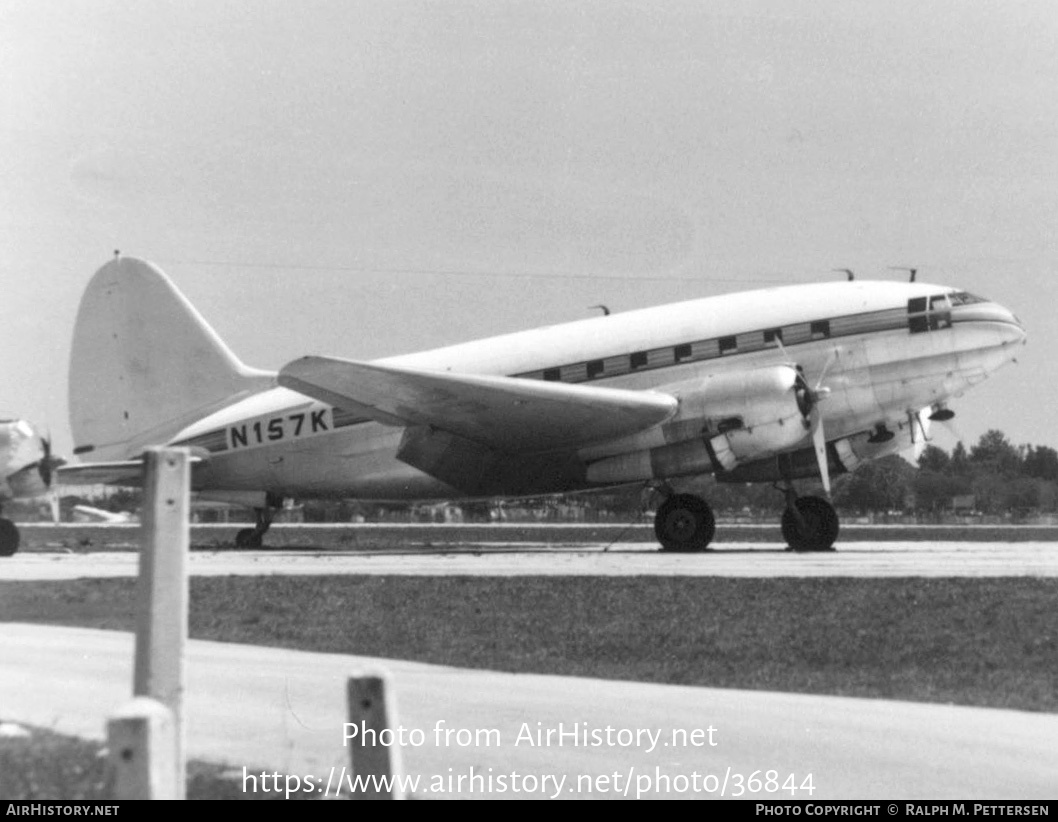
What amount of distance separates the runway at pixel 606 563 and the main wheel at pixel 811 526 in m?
0.36

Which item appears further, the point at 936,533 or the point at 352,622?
the point at 936,533

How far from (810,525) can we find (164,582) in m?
20.4

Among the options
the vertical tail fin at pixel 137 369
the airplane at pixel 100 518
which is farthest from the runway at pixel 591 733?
the airplane at pixel 100 518

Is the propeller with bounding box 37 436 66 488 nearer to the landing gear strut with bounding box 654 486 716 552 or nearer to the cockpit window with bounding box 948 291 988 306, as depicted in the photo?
the landing gear strut with bounding box 654 486 716 552

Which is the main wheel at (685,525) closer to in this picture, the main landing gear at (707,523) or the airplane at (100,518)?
the main landing gear at (707,523)

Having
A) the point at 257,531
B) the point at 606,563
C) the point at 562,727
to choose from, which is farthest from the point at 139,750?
the point at 257,531

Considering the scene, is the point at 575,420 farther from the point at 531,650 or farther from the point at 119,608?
the point at 531,650

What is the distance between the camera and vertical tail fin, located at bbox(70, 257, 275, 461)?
98.9ft

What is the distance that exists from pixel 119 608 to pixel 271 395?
13893 millimetres

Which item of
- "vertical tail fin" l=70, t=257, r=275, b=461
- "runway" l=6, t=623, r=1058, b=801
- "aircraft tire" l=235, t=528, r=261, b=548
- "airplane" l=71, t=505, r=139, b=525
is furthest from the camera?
"airplane" l=71, t=505, r=139, b=525

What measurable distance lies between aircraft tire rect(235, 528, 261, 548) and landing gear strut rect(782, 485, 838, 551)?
12003 millimetres

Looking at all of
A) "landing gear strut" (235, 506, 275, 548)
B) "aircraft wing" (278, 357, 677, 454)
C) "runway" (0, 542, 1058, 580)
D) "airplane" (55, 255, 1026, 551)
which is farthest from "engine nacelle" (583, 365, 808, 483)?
"landing gear strut" (235, 506, 275, 548)
